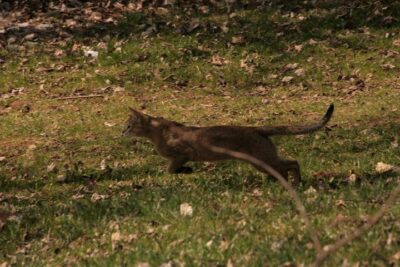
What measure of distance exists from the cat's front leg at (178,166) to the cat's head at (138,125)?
940 mm

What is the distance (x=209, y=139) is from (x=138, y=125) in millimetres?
1911

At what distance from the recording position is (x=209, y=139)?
9188 mm

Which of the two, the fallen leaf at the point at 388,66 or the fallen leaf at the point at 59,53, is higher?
the fallen leaf at the point at 388,66

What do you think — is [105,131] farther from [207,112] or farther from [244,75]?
[244,75]

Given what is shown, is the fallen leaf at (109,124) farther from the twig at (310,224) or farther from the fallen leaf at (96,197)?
the twig at (310,224)

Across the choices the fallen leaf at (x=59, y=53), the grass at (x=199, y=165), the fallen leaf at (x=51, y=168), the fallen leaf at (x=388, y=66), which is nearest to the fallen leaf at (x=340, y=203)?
the grass at (x=199, y=165)

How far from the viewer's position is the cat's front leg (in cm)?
984

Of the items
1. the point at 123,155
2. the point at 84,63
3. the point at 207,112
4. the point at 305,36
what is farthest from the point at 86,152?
the point at 305,36

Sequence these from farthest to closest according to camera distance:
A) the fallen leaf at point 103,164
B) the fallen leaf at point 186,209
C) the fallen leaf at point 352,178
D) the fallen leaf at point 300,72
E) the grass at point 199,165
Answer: the fallen leaf at point 300,72 < the fallen leaf at point 103,164 < the fallen leaf at point 352,178 < the fallen leaf at point 186,209 < the grass at point 199,165

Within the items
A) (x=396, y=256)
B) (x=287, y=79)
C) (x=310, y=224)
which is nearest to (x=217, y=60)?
(x=287, y=79)

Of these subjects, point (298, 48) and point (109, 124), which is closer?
point (109, 124)

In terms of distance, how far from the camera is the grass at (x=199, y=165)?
655 cm

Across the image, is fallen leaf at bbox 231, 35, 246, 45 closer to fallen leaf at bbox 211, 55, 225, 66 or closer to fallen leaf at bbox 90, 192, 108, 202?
fallen leaf at bbox 211, 55, 225, 66

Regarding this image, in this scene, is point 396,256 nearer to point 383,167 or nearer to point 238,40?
point 383,167
